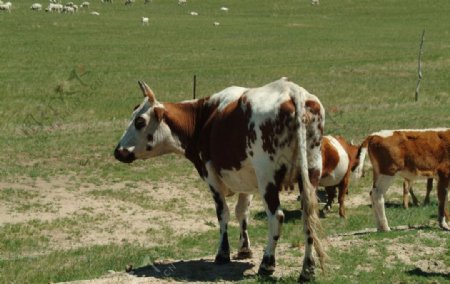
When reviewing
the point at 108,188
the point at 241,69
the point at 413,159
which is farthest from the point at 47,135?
the point at 241,69

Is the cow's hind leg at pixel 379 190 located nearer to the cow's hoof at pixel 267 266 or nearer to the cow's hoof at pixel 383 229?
the cow's hoof at pixel 383 229

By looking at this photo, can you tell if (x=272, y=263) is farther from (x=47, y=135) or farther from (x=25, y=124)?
(x=25, y=124)

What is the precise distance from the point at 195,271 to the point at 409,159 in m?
5.17

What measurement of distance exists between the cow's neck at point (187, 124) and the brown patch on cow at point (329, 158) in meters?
6.13

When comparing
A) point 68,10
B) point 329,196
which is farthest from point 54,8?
point 329,196

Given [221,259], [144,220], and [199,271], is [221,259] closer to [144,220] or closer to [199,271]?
[199,271]

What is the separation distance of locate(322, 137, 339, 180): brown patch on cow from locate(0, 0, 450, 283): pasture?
1072 mm

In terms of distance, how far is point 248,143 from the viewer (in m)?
9.81

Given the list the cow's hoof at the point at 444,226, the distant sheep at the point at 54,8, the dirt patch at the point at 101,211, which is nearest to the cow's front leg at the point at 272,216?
the cow's hoof at the point at 444,226

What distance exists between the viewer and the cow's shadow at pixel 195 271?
10.1 m

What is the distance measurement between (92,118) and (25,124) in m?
2.70

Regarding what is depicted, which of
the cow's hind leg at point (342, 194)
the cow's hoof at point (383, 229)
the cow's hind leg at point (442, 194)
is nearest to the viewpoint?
the cow's hoof at point (383, 229)

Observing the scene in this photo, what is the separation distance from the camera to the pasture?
11469mm

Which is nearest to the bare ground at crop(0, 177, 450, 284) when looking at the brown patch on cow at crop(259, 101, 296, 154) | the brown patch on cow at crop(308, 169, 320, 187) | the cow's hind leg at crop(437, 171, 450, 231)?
the brown patch on cow at crop(308, 169, 320, 187)
